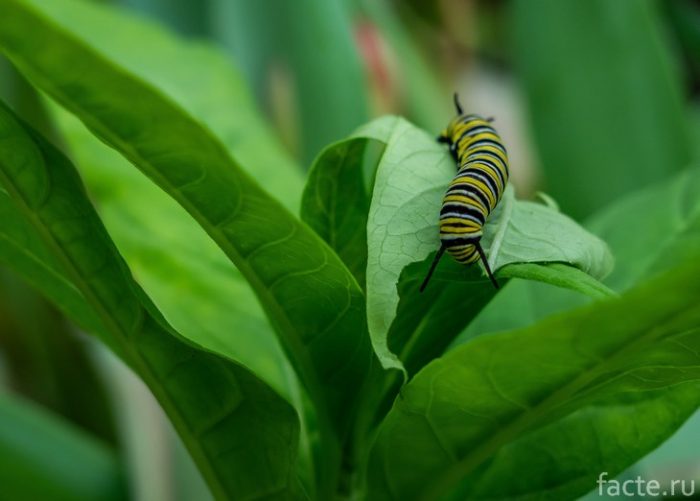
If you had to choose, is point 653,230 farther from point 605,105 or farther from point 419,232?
point 605,105

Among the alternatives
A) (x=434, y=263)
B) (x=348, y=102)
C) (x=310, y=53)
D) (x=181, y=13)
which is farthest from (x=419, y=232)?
(x=181, y=13)

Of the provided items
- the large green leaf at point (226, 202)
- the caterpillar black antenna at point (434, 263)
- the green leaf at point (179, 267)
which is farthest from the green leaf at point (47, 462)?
the caterpillar black antenna at point (434, 263)

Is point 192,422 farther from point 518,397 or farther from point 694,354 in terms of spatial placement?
point 694,354

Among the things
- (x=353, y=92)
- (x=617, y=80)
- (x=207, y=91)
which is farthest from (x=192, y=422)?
(x=617, y=80)

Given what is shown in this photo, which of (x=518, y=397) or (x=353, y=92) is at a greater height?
(x=353, y=92)

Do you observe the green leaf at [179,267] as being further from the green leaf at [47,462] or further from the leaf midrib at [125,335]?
the green leaf at [47,462]

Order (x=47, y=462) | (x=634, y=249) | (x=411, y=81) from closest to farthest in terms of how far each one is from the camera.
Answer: (x=634, y=249)
(x=47, y=462)
(x=411, y=81)

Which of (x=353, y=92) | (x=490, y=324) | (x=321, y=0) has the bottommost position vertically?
(x=490, y=324)

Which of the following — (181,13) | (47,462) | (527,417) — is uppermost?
(181,13)
